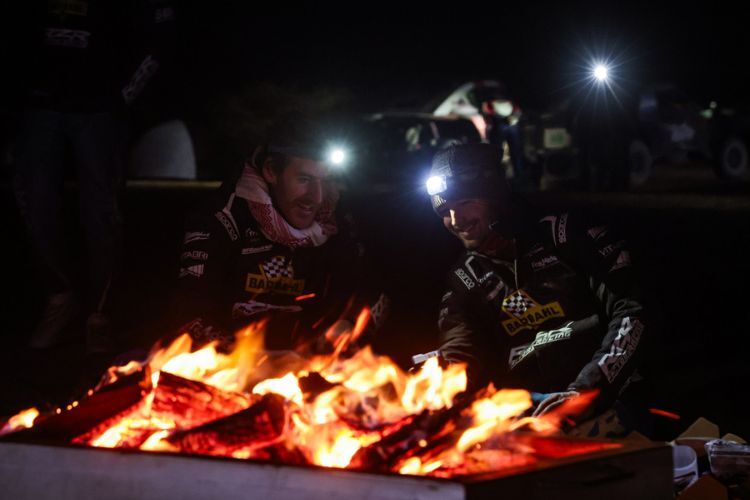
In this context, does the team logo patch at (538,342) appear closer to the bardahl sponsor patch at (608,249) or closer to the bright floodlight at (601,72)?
the bardahl sponsor patch at (608,249)

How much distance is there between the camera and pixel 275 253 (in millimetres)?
4918

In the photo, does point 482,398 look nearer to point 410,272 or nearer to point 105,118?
point 105,118

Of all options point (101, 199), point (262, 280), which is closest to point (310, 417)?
point (262, 280)

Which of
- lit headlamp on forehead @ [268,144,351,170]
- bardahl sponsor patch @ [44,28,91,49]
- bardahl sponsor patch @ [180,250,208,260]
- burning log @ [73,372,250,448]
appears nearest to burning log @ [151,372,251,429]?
burning log @ [73,372,250,448]

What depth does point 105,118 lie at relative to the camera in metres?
5.92

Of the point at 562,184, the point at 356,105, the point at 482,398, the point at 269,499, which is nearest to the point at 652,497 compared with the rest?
the point at 482,398

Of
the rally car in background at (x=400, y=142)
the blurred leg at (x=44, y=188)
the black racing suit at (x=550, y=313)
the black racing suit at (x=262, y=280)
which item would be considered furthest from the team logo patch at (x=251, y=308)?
the rally car in background at (x=400, y=142)

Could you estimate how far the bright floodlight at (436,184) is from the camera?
13.6 feet

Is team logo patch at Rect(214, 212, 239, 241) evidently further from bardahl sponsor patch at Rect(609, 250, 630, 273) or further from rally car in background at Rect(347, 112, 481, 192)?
rally car in background at Rect(347, 112, 481, 192)

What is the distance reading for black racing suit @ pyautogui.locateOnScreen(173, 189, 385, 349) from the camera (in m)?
4.70

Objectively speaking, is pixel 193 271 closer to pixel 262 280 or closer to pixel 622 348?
pixel 262 280

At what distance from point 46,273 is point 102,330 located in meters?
0.51

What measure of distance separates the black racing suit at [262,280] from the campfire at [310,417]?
47.3 inches

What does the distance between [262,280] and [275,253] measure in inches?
5.7
